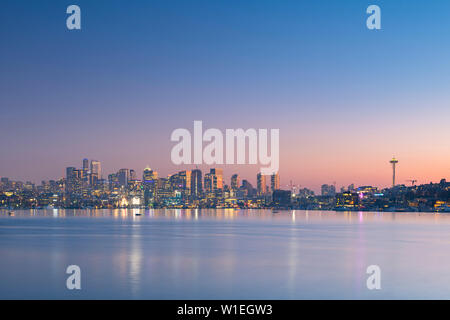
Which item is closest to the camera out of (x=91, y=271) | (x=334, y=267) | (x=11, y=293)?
(x=11, y=293)

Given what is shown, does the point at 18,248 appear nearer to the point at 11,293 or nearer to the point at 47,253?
the point at 47,253

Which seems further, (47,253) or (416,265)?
(47,253)
